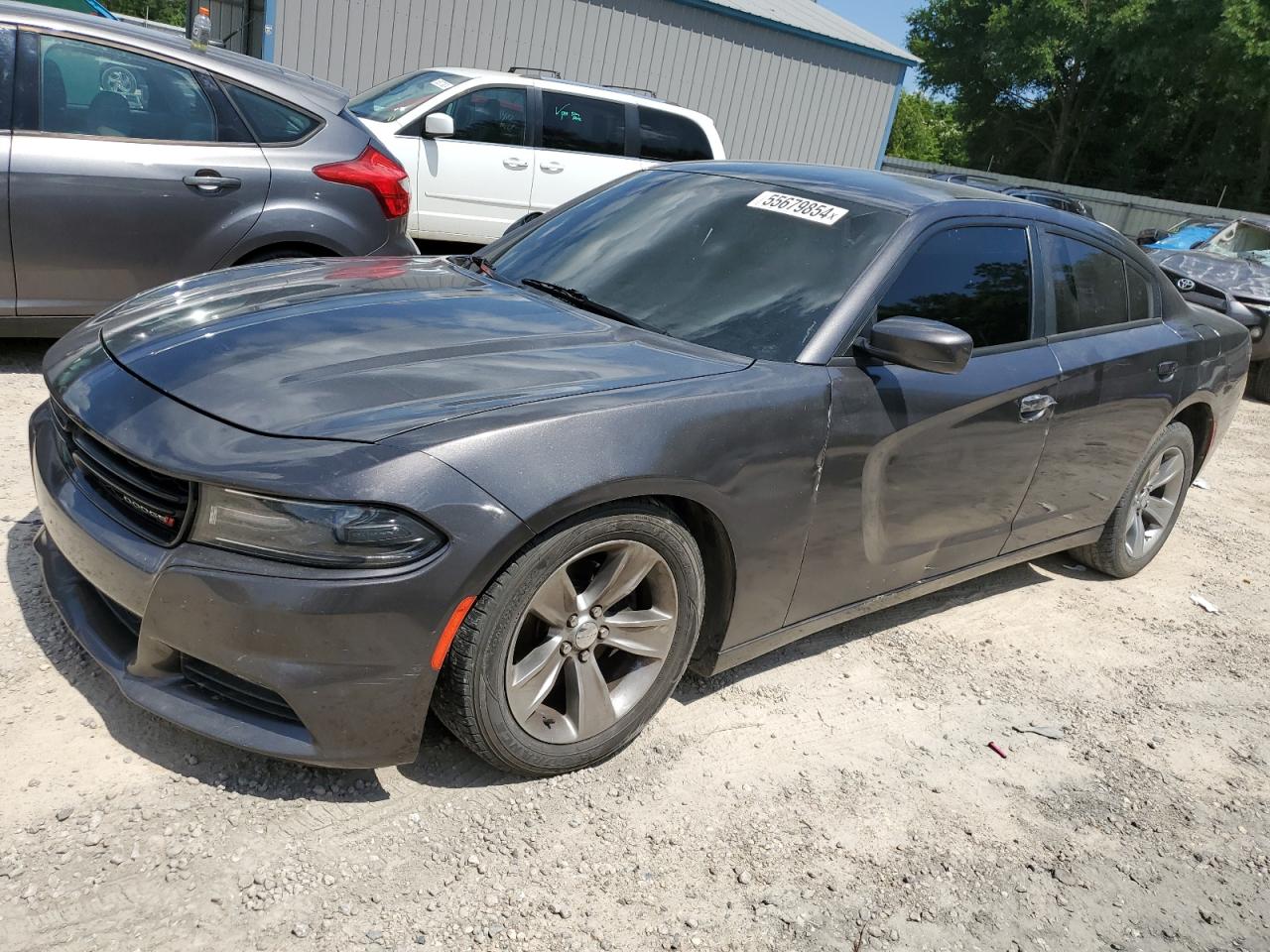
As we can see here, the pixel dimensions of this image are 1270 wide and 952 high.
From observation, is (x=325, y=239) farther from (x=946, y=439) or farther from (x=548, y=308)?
(x=946, y=439)

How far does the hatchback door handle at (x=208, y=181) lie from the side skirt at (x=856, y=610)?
11.7 feet

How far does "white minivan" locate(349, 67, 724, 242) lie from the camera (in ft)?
30.0

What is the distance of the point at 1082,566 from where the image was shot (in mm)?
5273

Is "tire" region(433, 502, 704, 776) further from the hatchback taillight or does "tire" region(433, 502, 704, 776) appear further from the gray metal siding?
the gray metal siding

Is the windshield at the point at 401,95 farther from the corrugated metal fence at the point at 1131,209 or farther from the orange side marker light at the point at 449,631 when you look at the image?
the corrugated metal fence at the point at 1131,209

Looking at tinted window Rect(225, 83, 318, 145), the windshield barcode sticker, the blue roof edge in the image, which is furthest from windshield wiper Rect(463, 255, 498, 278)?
the blue roof edge

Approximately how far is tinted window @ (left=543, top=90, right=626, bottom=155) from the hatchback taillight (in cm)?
416

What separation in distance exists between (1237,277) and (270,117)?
9.38 m

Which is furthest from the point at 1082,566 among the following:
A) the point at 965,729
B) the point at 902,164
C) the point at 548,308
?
the point at 902,164

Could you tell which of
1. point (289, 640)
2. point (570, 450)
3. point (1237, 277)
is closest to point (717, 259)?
point (570, 450)

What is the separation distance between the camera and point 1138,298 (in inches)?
179

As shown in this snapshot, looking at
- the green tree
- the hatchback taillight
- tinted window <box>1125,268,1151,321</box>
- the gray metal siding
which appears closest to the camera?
tinted window <box>1125,268,1151,321</box>

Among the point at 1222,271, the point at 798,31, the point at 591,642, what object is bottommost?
the point at 591,642

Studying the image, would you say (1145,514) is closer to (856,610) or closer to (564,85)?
(856,610)
